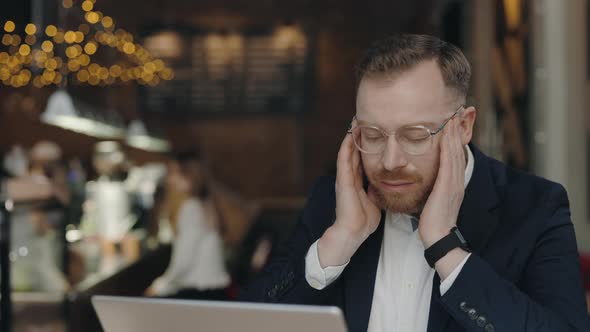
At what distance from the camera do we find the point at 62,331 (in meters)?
3.75

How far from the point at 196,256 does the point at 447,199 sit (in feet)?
12.2

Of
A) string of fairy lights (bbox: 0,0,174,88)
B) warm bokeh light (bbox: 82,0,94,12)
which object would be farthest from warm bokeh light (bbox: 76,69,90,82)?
warm bokeh light (bbox: 82,0,94,12)

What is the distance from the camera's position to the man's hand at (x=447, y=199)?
144 centimetres

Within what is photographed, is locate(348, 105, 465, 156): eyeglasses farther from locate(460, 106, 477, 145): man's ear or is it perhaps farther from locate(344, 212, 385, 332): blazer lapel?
locate(344, 212, 385, 332): blazer lapel

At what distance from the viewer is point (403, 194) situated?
5.04 feet

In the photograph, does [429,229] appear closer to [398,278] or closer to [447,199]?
[447,199]

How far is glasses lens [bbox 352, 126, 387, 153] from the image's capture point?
1535 mm

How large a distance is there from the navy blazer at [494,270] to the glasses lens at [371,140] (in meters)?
0.24

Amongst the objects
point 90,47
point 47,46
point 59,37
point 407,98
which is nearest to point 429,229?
point 407,98

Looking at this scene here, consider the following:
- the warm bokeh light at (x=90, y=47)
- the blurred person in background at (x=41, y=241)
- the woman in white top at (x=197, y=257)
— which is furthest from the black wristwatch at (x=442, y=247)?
the warm bokeh light at (x=90, y=47)

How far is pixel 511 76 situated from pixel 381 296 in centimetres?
339

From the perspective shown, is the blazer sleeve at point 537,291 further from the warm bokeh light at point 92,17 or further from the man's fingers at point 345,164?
the warm bokeh light at point 92,17

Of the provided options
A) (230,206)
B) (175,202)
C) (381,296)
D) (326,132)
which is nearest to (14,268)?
(381,296)

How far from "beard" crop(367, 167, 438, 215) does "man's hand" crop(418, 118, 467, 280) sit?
4 centimetres
